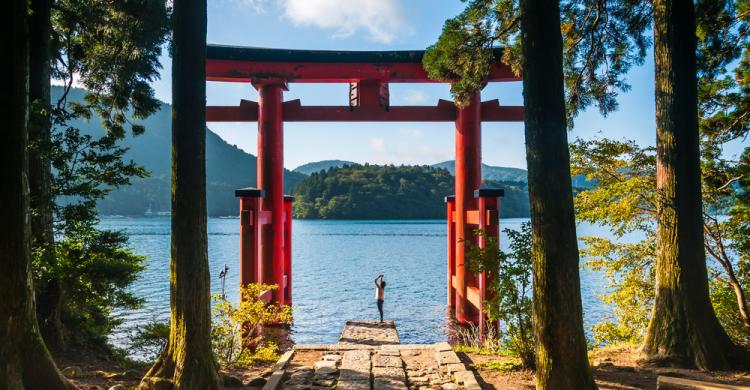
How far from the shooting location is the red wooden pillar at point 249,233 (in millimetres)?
9031

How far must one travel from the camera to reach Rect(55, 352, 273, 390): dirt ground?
471 centimetres

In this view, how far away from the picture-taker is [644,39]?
7.12 m

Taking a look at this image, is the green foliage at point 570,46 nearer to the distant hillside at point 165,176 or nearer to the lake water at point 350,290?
the lake water at point 350,290

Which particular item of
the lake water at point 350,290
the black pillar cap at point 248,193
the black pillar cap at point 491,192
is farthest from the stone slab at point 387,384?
the black pillar cap at point 248,193

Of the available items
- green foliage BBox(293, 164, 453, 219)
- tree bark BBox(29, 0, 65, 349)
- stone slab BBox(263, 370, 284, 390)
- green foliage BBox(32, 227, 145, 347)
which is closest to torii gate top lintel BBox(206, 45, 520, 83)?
tree bark BBox(29, 0, 65, 349)

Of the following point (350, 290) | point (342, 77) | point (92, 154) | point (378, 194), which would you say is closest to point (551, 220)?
point (92, 154)

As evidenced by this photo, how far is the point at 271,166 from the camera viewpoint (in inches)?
408

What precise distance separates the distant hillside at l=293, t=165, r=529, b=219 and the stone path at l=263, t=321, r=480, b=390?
71.8 m

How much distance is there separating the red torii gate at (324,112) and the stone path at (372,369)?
3.84 metres

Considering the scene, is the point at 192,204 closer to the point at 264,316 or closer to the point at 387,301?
the point at 264,316

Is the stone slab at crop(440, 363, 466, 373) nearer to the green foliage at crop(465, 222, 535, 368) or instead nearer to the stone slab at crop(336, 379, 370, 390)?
the green foliage at crop(465, 222, 535, 368)

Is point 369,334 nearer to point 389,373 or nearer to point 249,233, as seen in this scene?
point 249,233

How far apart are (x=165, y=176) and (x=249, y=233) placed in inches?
4249

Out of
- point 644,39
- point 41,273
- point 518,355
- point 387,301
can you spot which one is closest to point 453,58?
point 644,39
